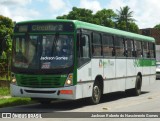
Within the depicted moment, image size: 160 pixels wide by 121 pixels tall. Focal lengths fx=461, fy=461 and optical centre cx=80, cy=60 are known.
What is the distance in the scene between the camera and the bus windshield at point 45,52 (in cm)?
1469

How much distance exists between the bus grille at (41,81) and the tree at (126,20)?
276ft

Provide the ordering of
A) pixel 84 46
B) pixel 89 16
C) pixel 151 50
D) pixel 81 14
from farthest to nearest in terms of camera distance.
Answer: pixel 89 16
pixel 81 14
pixel 151 50
pixel 84 46

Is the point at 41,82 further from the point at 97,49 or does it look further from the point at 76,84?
the point at 97,49

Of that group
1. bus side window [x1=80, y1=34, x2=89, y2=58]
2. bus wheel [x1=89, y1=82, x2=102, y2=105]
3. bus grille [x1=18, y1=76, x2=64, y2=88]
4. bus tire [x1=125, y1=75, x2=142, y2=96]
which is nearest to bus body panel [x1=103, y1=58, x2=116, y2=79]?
bus wheel [x1=89, y1=82, x2=102, y2=105]

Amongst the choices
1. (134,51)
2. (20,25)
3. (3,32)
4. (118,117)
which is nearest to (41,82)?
(20,25)

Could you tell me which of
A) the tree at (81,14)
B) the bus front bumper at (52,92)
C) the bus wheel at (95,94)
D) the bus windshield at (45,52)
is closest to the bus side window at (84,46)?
the bus windshield at (45,52)

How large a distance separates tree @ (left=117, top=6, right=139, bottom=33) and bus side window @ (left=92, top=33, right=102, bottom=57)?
269ft

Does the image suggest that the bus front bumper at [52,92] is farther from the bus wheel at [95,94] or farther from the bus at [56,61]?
the bus wheel at [95,94]

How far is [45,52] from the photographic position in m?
14.8

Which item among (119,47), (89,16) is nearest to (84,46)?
(119,47)

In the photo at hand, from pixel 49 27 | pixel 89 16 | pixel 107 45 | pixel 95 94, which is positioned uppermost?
pixel 89 16

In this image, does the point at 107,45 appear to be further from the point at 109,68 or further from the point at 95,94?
the point at 95,94

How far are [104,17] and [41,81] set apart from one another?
8178cm

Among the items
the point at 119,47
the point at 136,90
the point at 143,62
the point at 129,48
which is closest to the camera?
the point at 119,47
